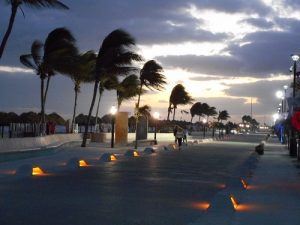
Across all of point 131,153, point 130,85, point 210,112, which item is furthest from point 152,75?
point 210,112

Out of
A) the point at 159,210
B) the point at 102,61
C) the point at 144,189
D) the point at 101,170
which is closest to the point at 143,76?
the point at 102,61

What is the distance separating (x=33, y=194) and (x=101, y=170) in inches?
289

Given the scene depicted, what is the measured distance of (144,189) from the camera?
14695 millimetres

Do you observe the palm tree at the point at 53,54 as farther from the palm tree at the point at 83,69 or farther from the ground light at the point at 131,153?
the ground light at the point at 131,153

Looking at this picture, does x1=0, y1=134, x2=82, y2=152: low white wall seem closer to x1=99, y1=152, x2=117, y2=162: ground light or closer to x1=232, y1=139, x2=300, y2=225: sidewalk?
x1=99, y1=152, x2=117, y2=162: ground light

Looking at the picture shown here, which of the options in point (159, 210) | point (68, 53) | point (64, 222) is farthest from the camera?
point (68, 53)

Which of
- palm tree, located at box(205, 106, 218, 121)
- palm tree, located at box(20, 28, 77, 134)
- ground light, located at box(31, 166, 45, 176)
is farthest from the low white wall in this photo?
palm tree, located at box(205, 106, 218, 121)

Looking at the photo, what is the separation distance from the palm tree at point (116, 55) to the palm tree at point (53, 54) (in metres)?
1.97

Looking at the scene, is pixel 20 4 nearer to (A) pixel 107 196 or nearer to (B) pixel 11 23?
(B) pixel 11 23

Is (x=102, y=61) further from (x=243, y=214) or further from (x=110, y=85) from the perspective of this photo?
(x=243, y=214)

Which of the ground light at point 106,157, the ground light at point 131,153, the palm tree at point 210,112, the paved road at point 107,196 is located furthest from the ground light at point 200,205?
the palm tree at point 210,112

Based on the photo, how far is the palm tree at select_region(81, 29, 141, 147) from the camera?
34656 millimetres

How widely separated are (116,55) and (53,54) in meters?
3.82

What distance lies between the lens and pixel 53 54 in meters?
34.8
